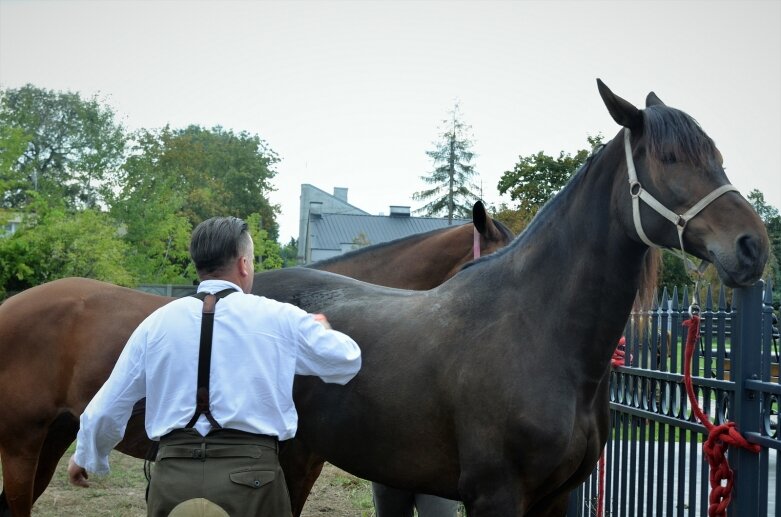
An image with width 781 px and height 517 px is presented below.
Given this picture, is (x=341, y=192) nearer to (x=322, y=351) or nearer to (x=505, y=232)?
(x=505, y=232)

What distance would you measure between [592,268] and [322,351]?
116 centimetres

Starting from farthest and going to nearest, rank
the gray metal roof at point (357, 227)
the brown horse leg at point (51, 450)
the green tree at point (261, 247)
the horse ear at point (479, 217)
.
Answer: the gray metal roof at point (357, 227)
the green tree at point (261, 247)
the horse ear at point (479, 217)
the brown horse leg at point (51, 450)

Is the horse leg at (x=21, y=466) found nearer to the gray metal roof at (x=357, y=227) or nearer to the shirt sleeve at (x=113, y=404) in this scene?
the shirt sleeve at (x=113, y=404)

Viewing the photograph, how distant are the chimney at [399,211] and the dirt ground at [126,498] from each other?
5166 cm

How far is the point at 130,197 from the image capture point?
36.4 meters

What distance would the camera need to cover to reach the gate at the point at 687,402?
131 inches

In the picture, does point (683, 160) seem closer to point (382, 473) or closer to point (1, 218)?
point (382, 473)

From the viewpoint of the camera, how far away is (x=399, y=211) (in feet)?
197

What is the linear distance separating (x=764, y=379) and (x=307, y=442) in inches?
82.6

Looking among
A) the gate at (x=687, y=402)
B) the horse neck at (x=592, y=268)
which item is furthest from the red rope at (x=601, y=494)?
the horse neck at (x=592, y=268)

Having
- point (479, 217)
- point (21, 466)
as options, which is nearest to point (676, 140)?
point (479, 217)

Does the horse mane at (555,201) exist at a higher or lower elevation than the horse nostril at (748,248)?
higher

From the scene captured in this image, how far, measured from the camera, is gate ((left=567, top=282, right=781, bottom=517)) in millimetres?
3340

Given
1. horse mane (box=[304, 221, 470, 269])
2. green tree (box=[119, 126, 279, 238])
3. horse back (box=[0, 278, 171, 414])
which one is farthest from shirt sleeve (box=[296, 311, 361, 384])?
green tree (box=[119, 126, 279, 238])
